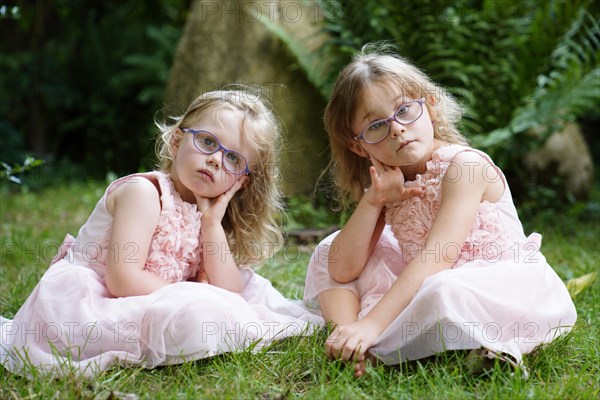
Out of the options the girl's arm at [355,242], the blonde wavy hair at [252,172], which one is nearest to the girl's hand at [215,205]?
the blonde wavy hair at [252,172]

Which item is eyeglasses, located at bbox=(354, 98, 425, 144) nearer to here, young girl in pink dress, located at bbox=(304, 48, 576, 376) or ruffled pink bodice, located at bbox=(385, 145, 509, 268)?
young girl in pink dress, located at bbox=(304, 48, 576, 376)

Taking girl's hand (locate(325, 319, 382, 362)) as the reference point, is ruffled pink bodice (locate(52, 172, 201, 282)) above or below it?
above

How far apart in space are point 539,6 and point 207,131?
3.27 metres

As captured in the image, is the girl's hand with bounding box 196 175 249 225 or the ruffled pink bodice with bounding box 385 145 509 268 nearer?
the ruffled pink bodice with bounding box 385 145 509 268

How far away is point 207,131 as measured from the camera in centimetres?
235

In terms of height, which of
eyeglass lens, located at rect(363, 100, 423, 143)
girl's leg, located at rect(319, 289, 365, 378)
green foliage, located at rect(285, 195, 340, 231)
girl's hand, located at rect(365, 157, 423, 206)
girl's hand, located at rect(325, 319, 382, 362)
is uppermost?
eyeglass lens, located at rect(363, 100, 423, 143)

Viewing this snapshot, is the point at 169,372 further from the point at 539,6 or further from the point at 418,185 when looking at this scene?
the point at 539,6

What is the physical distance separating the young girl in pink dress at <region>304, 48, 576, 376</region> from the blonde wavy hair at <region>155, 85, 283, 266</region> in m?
0.26

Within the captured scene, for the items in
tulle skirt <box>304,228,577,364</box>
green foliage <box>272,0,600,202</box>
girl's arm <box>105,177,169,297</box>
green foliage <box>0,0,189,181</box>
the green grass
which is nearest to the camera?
the green grass

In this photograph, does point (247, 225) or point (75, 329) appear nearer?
point (75, 329)

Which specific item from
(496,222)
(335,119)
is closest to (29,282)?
(335,119)

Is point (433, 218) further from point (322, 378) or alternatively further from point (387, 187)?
point (322, 378)

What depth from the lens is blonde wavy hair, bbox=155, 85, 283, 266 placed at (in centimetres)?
244

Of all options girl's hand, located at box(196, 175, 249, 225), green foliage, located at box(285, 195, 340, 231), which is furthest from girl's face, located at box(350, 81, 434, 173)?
green foliage, located at box(285, 195, 340, 231)
